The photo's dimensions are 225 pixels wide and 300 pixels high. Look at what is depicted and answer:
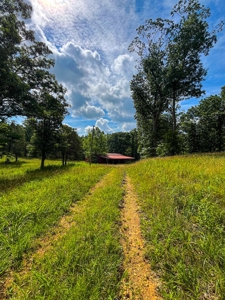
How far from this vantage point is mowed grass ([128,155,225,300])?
176 centimetres

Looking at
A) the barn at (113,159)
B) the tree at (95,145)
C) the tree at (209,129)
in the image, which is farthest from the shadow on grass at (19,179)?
the tree at (95,145)

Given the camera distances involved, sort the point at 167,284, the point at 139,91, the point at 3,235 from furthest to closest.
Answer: the point at 139,91 < the point at 3,235 < the point at 167,284

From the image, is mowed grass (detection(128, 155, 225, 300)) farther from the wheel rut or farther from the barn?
the barn

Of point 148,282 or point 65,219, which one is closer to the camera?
point 148,282

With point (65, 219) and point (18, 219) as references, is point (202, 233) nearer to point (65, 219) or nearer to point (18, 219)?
point (65, 219)

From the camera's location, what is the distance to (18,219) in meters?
3.33

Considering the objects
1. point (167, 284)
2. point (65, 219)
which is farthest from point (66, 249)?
point (167, 284)

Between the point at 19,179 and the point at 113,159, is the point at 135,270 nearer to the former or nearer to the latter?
the point at 19,179

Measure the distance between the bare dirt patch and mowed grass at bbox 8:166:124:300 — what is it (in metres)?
0.14

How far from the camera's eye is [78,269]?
201cm

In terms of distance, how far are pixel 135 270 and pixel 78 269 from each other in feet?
3.06

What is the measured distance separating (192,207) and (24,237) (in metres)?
4.05

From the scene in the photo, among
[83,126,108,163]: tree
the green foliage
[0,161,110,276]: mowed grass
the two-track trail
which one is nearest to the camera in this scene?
the two-track trail

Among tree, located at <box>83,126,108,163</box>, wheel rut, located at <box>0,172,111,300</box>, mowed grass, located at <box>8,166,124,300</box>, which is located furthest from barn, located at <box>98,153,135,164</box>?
mowed grass, located at <box>8,166,124,300</box>
